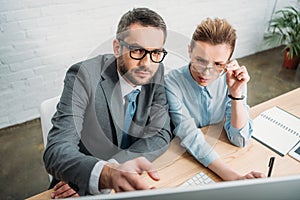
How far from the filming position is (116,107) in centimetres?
105

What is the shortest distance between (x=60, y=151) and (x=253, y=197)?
557mm

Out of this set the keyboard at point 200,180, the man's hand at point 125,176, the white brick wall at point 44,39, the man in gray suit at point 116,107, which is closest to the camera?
the man's hand at point 125,176

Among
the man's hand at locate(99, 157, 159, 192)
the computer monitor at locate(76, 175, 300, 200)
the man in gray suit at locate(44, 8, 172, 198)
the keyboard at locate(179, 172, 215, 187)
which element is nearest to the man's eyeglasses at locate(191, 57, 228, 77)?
the man in gray suit at locate(44, 8, 172, 198)

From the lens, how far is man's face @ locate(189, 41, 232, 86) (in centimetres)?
114

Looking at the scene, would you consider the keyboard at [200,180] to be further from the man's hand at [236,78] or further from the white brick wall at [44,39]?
the white brick wall at [44,39]

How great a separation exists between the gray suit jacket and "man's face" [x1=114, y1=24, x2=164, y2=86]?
0.05 m

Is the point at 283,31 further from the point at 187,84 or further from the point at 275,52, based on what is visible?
the point at 187,84

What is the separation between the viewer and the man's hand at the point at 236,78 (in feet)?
3.83

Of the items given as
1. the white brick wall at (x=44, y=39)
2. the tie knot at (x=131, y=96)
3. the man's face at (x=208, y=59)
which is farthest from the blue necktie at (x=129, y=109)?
the white brick wall at (x=44, y=39)

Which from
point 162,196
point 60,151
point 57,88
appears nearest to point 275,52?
point 57,88

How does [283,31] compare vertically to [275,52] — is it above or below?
above

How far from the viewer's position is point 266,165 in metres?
1.11

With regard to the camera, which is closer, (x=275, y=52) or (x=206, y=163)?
(x=206, y=163)

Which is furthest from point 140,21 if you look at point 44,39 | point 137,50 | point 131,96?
point 44,39
